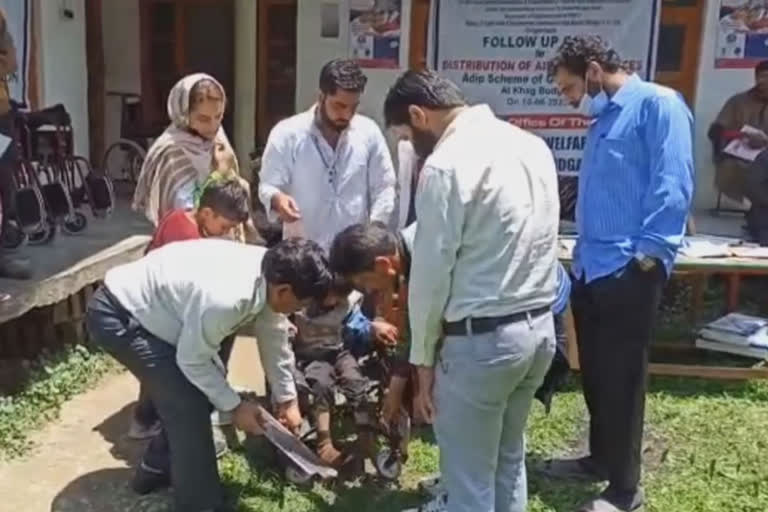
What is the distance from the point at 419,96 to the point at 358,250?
0.48 m

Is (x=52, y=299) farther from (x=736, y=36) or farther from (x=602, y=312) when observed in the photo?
(x=736, y=36)

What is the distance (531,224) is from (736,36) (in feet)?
16.1

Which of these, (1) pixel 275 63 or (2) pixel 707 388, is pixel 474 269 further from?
(1) pixel 275 63

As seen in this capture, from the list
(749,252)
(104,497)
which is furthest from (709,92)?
A: (104,497)

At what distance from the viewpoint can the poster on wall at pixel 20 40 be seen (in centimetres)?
605

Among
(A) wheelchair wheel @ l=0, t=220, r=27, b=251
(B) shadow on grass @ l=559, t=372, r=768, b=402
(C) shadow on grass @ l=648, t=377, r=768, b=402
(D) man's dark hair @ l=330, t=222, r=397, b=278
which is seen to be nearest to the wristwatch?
(D) man's dark hair @ l=330, t=222, r=397, b=278

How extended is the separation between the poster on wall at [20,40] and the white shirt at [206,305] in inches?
144

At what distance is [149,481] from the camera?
331 centimetres

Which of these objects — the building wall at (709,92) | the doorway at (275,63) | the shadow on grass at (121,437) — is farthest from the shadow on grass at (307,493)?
the doorway at (275,63)

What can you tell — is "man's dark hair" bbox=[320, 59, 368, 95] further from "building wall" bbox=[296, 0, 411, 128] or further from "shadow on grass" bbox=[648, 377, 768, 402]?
"building wall" bbox=[296, 0, 411, 128]

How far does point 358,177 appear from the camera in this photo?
3.59 metres

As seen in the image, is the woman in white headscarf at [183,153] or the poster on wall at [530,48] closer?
the woman in white headscarf at [183,153]

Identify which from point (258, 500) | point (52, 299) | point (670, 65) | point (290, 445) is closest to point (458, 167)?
point (290, 445)

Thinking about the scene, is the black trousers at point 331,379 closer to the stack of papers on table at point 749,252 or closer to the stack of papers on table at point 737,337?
the stack of papers on table at point 737,337
